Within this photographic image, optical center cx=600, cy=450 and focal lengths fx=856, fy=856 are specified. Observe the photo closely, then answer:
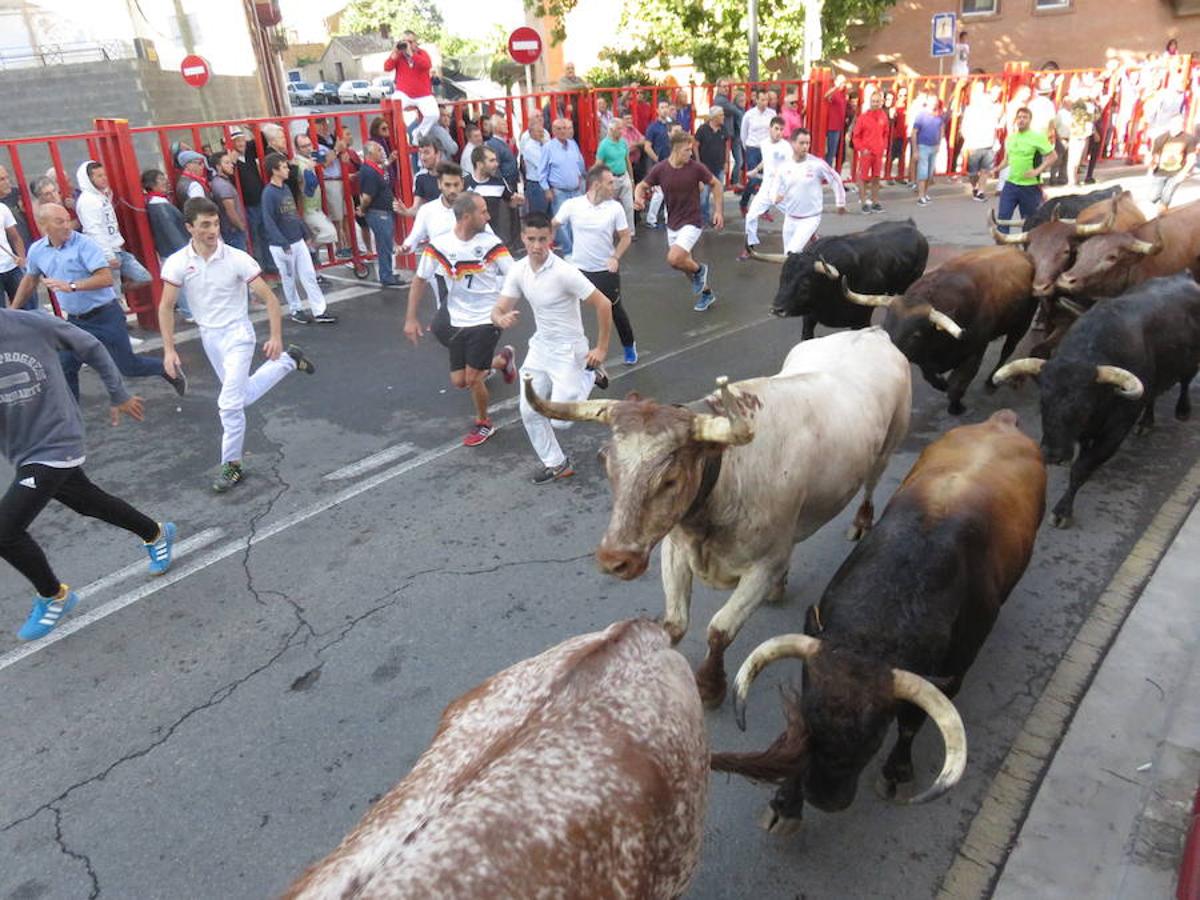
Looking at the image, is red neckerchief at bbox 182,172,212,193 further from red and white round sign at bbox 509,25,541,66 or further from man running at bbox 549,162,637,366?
red and white round sign at bbox 509,25,541,66

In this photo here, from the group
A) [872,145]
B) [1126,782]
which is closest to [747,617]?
[1126,782]

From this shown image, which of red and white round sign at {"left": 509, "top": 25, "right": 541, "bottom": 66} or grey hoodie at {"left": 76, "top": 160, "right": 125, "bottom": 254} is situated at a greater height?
red and white round sign at {"left": 509, "top": 25, "right": 541, "bottom": 66}

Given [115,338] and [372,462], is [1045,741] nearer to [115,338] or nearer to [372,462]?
[372,462]

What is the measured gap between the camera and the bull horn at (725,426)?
10.8 feet

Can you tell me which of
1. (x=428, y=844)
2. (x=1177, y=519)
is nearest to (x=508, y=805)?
(x=428, y=844)

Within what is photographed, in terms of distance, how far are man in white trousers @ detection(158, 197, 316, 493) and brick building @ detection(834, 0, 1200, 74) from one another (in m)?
24.1

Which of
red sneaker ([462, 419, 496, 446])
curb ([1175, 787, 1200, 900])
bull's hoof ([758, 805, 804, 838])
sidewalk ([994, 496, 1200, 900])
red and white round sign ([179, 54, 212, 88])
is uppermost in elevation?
red and white round sign ([179, 54, 212, 88])

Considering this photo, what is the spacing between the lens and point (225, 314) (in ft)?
21.0

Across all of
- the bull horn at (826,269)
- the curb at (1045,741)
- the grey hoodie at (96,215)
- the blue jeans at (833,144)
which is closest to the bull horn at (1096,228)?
the bull horn at (826,269)

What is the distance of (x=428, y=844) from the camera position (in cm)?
196

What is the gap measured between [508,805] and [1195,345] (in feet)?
20.9

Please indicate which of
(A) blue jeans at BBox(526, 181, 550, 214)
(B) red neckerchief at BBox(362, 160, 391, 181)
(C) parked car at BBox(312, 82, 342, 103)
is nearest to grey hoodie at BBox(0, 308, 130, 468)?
(B) red neckerchief at BBox(362, 160, 391, 181)

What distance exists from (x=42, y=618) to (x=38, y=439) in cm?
104

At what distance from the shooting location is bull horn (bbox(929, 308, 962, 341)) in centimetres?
630
